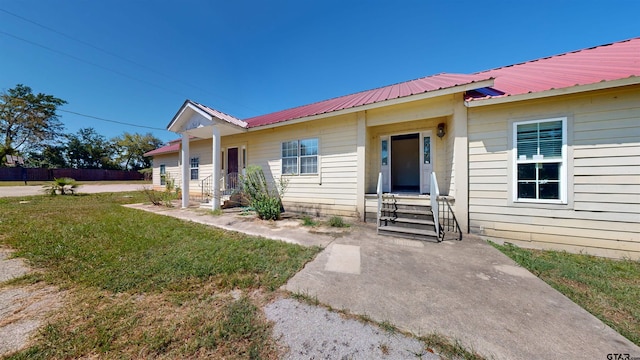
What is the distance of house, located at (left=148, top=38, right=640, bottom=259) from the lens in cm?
380

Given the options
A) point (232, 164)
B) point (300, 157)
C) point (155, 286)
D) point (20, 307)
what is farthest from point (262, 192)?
point (20, 307)

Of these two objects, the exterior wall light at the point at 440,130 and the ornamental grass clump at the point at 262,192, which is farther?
the ornamental grass clump at the point at 262,192

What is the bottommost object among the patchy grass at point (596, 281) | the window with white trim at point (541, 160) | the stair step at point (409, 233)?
the patchy grass at point (596, 281)

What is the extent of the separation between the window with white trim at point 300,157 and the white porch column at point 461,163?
4.07m

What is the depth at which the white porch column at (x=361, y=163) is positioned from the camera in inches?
239

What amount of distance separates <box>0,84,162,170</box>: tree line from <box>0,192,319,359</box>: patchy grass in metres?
22.5

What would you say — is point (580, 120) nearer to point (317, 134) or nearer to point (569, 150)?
point (569, 150)

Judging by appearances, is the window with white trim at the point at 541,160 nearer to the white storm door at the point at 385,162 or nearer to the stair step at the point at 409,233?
the stair step at the point at 409,233

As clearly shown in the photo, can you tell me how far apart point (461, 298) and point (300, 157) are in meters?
5.96

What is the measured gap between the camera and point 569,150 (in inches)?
160

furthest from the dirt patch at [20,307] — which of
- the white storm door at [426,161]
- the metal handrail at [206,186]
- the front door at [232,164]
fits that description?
the white storm door at [426,161]

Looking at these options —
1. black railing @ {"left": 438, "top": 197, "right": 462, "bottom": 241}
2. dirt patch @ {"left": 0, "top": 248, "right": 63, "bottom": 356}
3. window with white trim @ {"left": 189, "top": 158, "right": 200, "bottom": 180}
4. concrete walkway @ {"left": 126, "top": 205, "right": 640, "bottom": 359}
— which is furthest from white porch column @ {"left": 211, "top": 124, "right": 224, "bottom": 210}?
black railing @ {"left": 438, "top": 197, "right": 462, "bottom": 241}

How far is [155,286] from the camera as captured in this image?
8.48 feet

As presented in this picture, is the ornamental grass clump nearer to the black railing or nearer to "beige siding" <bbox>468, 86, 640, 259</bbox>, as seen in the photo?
the black railing
